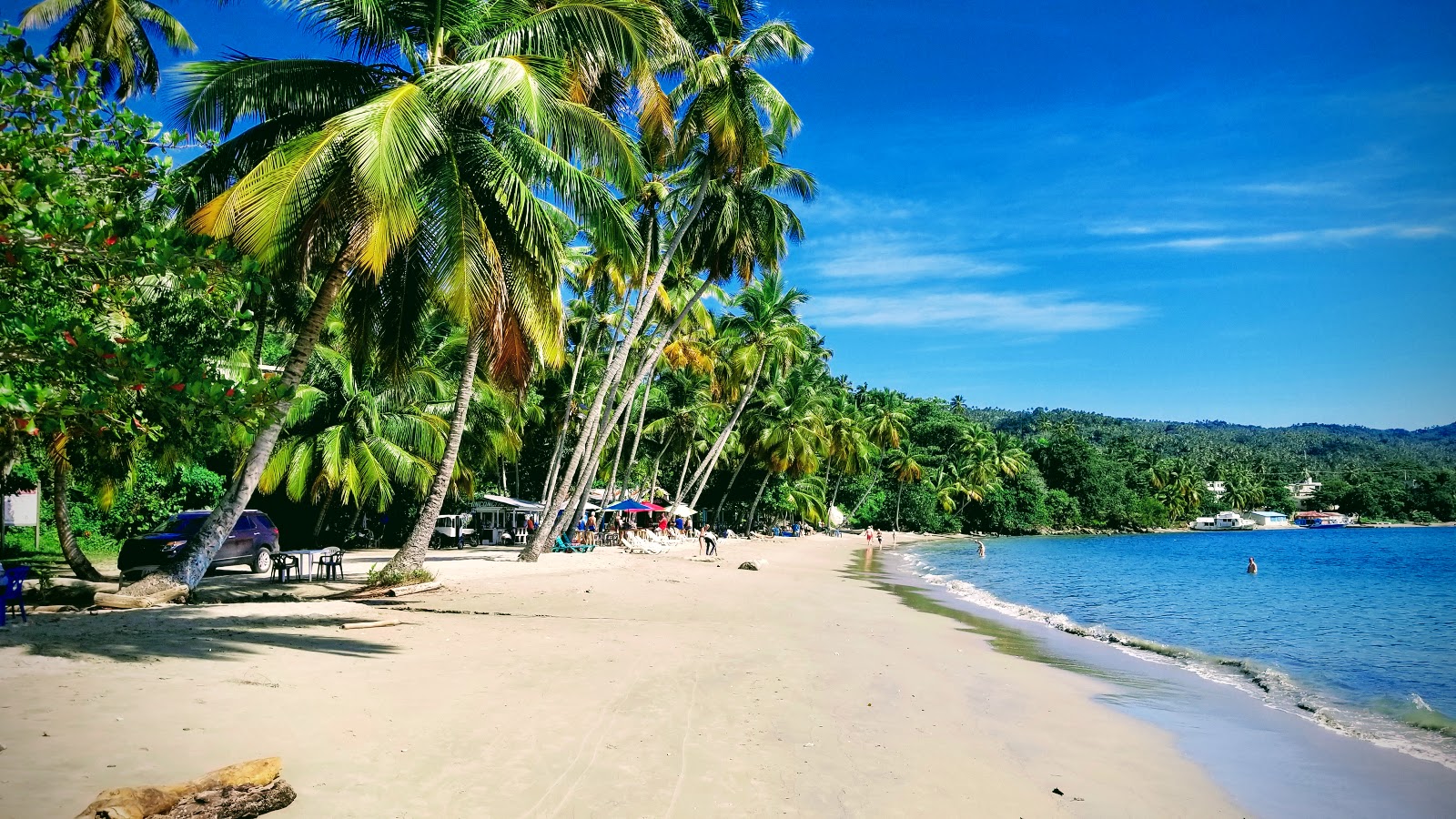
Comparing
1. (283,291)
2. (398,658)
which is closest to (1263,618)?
(398,658)

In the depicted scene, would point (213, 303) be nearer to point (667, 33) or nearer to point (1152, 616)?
point (667, 33)

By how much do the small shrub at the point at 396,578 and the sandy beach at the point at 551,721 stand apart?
172 centimetres

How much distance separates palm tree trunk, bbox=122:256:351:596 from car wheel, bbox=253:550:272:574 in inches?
227

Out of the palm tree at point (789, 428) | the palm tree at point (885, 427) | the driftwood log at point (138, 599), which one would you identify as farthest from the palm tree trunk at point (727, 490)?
the driftwood log at point (138, 599)

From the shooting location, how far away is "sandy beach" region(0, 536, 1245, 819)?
476cm

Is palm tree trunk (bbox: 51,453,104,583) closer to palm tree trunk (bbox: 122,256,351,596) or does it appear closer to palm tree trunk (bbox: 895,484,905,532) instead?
palm tree trunk (bbox: 122,256,351,596)

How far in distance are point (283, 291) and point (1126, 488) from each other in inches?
3615

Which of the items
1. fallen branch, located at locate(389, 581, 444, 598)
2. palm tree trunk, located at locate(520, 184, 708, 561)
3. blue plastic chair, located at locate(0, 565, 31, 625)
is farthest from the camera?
palm tree trunk, located at locate(520, 184, 708, 561)

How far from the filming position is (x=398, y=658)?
7.94 m

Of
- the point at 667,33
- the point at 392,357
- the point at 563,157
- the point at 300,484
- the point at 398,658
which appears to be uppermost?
the point at 667,33

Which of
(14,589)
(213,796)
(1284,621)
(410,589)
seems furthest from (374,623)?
(1284,621)

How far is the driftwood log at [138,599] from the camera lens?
1002 cm

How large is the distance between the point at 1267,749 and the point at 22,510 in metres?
24.8

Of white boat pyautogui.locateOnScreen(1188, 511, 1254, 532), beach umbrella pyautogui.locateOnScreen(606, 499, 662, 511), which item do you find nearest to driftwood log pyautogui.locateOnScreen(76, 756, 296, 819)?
beach umbrella pyautogui.locateOnScreen(606, 499, 662, 511)
